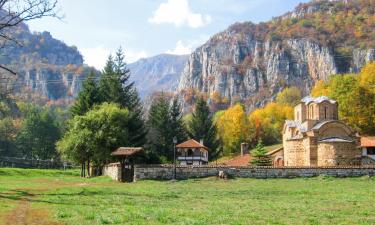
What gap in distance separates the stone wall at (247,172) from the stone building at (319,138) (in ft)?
27.0

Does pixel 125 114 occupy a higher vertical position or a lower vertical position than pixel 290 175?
higher

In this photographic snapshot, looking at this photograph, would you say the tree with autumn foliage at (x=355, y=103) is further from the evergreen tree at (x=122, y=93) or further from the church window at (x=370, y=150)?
the evergreen tree at (x=122, y=93)

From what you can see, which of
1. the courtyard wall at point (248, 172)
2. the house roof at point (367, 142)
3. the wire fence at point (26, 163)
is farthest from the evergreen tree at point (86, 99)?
the house roof at point (367, 142)

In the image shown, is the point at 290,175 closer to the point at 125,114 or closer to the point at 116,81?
the point at 125,114

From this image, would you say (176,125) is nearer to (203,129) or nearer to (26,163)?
(203,129)

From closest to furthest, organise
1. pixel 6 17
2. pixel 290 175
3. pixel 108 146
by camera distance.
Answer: pixel 6 17 → pixel 290 175 → pixel 108 146

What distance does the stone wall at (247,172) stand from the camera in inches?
1553

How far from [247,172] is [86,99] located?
83.5 ft

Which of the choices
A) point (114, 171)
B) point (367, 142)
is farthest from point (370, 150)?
point (114, 171)

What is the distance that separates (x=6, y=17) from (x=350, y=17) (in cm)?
18456

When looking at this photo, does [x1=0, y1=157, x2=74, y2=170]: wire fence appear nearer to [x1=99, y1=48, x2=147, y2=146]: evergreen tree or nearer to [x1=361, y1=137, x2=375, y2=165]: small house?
[x1=99, y1=48, x2=147, y2=146]: evergreen tree

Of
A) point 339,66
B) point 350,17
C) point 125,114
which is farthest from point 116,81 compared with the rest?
point 350,17

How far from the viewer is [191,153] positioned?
196 feet

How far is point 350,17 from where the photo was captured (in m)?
190
